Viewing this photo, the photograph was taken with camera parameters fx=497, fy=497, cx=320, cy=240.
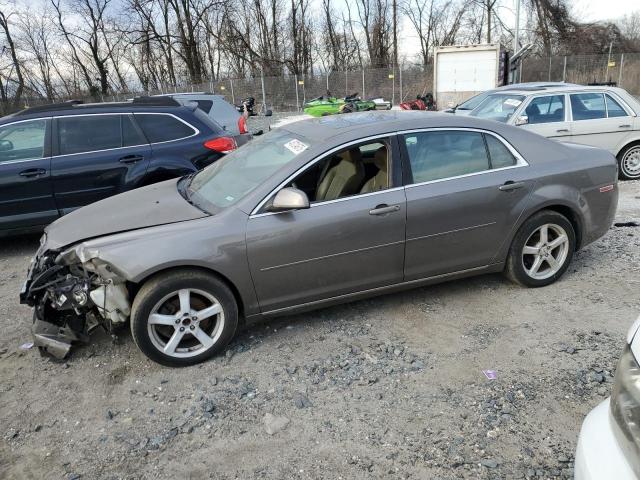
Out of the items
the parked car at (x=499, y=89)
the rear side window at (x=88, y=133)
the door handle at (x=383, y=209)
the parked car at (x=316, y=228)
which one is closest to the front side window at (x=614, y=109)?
the parked car at (x=499, y=89)

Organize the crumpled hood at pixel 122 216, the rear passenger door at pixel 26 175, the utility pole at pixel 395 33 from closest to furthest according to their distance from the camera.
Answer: the crumpled hood at pixel 122 216 < the rear passenger door at pixel 26 175 < the utility pole at pixel 395 33

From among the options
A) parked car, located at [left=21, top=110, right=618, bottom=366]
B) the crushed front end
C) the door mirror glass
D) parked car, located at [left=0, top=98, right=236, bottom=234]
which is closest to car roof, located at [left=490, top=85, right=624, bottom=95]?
parked car, located at [left=21, top=110, right=618, bottom=366]

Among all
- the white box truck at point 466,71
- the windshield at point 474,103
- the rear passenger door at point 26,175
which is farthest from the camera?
the white box truck at point 466,71

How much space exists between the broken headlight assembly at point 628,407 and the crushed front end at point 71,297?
280 cm

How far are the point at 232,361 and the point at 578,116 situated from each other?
7.42m

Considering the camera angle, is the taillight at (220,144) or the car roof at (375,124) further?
the taillight at (220,144)

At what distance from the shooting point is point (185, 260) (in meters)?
3.28

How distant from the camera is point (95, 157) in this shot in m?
5.85

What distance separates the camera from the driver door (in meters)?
3.47

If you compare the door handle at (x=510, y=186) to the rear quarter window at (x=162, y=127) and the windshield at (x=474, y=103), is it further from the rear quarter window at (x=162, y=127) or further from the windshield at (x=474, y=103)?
the windshield at (x=474, y=103)

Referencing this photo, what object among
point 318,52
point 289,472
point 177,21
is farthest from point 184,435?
point 318,52

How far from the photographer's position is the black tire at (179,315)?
328 cm

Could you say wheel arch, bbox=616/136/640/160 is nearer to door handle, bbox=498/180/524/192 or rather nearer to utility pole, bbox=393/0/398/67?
door handle, bbox=498/180/524/192

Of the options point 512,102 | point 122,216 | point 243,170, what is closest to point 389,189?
point 243,170
